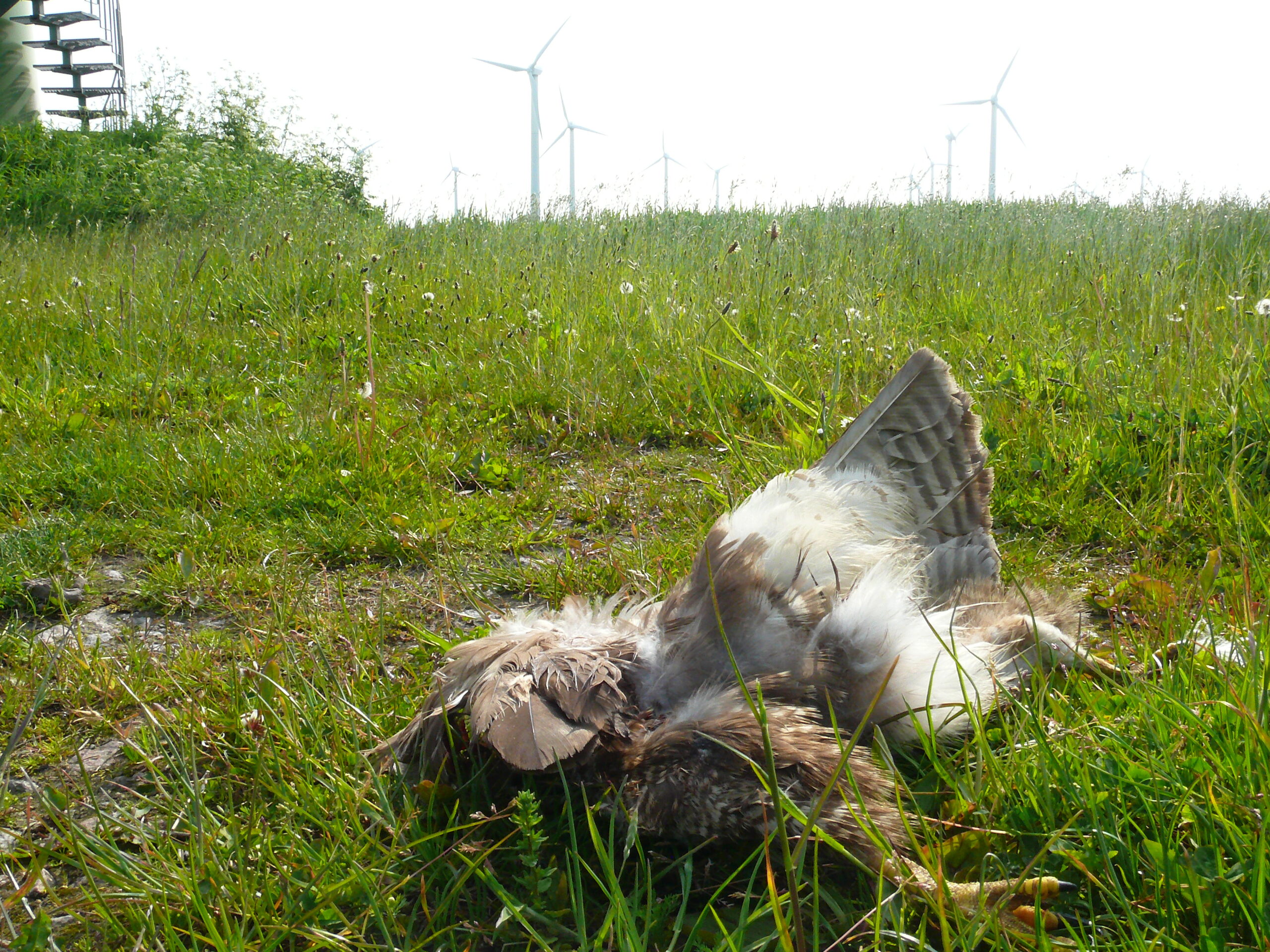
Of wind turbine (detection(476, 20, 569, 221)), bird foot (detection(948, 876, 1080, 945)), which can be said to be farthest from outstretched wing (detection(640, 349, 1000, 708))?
wind turbine (detection(476, 20, 569, 221))

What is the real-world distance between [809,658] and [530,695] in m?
0.57

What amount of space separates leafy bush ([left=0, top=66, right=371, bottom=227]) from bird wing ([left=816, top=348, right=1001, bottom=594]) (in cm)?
956

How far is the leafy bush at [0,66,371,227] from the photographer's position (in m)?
11.4

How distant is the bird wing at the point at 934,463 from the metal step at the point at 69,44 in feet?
88.4

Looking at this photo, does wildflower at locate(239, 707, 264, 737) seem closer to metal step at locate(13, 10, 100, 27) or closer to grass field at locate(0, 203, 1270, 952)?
grass field at locate(0, 203, 1270, 952)

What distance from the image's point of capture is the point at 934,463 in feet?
7.18

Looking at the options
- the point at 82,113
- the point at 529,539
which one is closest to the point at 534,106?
the point at 82,113

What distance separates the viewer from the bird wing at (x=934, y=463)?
85.3 inches

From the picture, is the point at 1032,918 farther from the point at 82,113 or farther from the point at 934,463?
the point at 82,113

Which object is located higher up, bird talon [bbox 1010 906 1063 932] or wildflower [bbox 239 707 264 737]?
wildflower [bbox 239 707 264 737]

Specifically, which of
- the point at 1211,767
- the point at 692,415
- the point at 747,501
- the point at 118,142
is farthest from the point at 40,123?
the point at 1211,767

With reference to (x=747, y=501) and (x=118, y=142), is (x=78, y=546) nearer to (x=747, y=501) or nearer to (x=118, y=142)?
(x=747, y=501)

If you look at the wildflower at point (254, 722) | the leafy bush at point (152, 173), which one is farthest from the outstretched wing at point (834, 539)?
the leafy bush at point (152, 173)

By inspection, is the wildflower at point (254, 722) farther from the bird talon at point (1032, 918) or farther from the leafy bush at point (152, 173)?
the leafy bush at point (152, 173)
